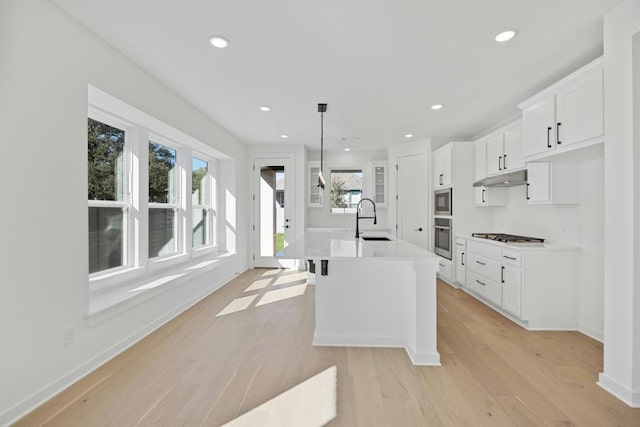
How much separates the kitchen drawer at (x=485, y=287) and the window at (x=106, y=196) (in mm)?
4158

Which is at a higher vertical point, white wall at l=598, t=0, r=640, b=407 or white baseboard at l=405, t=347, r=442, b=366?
white wall at l=598, t=0, r=640, b=407

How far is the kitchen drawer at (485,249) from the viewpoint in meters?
3.31

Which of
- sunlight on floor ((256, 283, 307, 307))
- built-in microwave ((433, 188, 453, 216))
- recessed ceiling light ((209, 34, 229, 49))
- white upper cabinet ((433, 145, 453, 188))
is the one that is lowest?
sunlight on floor ((256, 283, 307, 307))

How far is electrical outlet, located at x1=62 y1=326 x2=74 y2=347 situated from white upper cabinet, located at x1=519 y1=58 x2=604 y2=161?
4.16m

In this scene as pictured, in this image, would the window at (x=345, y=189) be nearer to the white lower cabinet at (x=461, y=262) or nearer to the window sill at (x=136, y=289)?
the white lower cabinet at (x=461, y=262)

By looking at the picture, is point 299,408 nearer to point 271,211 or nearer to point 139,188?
point 139,188

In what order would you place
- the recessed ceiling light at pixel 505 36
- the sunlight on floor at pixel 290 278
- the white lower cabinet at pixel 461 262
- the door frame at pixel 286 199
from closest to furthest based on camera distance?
1. the recessed ceiling light at pixel 505 36
2. the white lower cabinet at pixel 461 262
3. the sunlight on floor at pixel 290 278
4. the door frame at pixel 286 199

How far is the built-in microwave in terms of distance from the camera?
179 inches

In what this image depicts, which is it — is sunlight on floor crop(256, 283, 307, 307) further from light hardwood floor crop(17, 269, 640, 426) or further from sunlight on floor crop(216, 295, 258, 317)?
light hardwood floor crop(17, 269, 640, 426)

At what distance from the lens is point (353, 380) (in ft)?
6.72

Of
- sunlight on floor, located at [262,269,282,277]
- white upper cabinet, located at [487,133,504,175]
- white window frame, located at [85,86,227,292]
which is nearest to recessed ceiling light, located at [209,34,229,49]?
white window frame, located at [85,86,227,292]

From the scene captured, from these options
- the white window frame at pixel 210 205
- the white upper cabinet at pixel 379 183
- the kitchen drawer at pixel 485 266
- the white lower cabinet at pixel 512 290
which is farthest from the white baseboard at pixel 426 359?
the white upper cabinet at pixel 379 183

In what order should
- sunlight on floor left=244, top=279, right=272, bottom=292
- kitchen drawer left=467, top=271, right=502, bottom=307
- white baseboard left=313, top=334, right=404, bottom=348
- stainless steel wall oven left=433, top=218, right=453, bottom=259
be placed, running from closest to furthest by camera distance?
white baseboard left=313, top=334, right=404, bottom=348 < kitchen drawer left=467, top=271, right=502, bottom=307 < sunlight on floor left=244, top=279, right=272, bottom=292 < stainless steel wall oven left=433, top=218, right=453, bottom=259

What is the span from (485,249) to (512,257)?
0.53 meters
